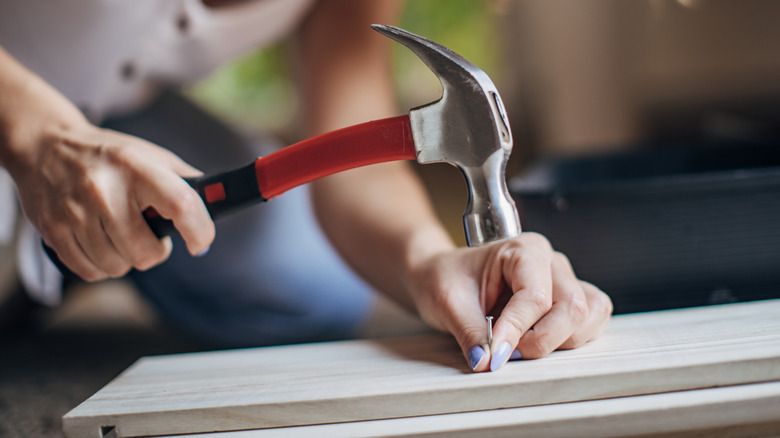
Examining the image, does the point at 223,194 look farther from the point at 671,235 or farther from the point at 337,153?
the point at 671,235

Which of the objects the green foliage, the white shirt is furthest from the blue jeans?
the green foliage

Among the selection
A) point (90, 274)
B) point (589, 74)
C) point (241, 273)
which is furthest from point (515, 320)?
point (589, 74)

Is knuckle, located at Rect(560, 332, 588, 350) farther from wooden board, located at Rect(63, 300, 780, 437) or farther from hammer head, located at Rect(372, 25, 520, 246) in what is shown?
hammer head, located at Rect(372, 25, 520, 246)

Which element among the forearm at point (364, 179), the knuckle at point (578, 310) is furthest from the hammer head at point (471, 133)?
the forearm at point (364, 179)

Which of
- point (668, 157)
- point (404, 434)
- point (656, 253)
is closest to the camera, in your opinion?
point (404, 434)

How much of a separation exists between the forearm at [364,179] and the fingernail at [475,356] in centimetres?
18

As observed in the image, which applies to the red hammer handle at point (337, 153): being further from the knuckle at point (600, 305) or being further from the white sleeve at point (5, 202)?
the white sleeve at point (5, 202)

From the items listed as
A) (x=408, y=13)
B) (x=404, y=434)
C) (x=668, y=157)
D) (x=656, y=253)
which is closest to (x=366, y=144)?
(x=404, y=434)

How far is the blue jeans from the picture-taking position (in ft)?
3.50

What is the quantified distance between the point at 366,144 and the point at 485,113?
10cm

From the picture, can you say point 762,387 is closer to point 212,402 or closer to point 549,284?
point 549,284

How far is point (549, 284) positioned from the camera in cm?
48

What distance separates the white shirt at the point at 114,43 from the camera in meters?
0.82

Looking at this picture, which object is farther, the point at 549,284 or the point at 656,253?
the point at 656,253
